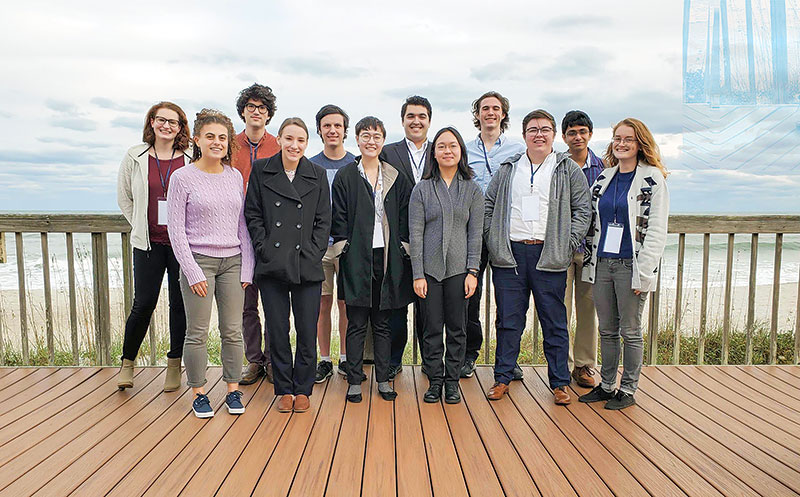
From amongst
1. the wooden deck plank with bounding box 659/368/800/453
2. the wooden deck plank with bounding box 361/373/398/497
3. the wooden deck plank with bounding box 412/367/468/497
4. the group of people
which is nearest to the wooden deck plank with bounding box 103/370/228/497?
the group of people

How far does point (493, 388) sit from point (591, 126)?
5.96ft

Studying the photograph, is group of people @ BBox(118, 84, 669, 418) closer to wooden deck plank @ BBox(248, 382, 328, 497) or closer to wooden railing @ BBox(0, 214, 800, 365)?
wooden deck plank @ BBox(248, 382, 328, 497)

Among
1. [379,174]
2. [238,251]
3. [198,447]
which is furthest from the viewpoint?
[379,174]

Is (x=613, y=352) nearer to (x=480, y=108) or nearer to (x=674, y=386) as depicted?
(x=674, y=386)

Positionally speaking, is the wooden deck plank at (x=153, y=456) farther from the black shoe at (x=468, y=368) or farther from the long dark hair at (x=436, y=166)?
the long dark hair at (x=436, y=166)

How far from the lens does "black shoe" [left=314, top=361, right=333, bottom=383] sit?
3868 millimetres

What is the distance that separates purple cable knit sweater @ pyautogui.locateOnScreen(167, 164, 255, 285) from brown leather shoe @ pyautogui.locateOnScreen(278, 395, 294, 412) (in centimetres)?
72

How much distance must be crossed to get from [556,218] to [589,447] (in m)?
1.29

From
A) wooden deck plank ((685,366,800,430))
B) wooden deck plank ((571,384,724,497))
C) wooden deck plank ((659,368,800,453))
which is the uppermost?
wooden deck plank ((571,384,724,497))

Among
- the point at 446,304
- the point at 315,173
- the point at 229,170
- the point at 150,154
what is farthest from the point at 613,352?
the point at 150,154

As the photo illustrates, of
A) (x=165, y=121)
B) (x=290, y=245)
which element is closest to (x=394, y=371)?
(x=290, y=245)

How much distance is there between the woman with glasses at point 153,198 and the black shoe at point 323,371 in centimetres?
93

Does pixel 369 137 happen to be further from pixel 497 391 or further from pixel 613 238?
pixel 497 391

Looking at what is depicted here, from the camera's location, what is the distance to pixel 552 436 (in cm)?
300
